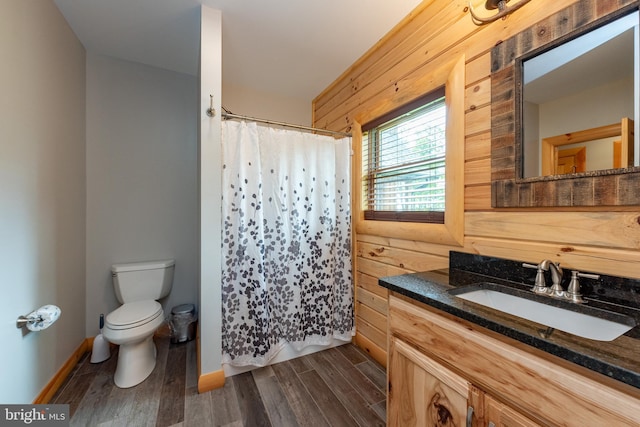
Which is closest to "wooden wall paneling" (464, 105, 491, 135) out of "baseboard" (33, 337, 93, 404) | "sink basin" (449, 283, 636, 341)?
"sink basin" (449, 283, 636, 341)

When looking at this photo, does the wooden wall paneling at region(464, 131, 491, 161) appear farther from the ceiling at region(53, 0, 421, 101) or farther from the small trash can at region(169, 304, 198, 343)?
the small trash can at region(169, 304, 198, 343)

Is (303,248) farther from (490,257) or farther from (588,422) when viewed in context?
(588,422)

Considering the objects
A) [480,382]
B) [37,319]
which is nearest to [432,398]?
[480,382]

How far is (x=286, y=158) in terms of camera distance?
1930 mm

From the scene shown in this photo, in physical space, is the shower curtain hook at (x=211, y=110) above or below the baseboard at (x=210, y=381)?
above

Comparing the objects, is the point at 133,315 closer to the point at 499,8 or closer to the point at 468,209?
the point at 468,209

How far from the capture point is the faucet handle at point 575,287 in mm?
898

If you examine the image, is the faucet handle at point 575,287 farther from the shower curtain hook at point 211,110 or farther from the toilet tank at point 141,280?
the toilet tank at point 141,280

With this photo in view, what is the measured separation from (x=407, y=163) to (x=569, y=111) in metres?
0.87

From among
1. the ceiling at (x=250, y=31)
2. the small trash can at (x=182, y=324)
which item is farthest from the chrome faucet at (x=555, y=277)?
the small trash can at (x=182, y=324)

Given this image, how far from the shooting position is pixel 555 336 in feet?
2.10

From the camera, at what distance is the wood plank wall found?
3.04 ft

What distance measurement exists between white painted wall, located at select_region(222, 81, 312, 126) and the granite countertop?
231cm

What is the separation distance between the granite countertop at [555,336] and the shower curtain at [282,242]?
1.03 meters
